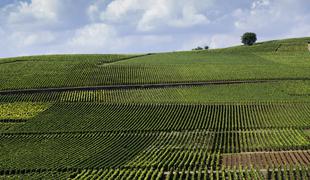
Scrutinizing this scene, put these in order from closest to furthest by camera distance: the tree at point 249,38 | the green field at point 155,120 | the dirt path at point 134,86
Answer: the green field at point 155,120, the dirt path at point 134,86, the tree at point 249,38

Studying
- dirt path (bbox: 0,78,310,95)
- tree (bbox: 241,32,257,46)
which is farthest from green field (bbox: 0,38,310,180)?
tree (bbox: 241,32,257,46)

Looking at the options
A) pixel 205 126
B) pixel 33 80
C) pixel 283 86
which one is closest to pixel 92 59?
pixel 33 80

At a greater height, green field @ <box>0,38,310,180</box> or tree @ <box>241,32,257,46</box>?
tree @ <box>241,32,257,46</box>

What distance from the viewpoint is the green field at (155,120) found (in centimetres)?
3769

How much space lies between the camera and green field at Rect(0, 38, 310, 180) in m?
37.7

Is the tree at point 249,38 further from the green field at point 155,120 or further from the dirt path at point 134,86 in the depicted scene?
the dirt path at point 134,86

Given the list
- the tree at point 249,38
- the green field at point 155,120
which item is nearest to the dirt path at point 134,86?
the green field at point 155,120

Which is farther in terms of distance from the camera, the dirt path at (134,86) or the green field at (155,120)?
the dirt path at (134,86)

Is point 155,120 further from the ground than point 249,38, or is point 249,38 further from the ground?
point 249,38

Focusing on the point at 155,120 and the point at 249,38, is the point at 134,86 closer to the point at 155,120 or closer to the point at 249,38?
the point at 155,120

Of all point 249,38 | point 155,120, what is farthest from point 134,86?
point 249,38

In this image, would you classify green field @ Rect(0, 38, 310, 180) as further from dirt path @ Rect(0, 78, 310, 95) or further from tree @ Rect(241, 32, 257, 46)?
tree @ Rect(241, 32, 257, 46)

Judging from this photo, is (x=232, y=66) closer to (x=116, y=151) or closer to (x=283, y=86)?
(x=283, y=86)

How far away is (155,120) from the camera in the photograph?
56.5 metres
